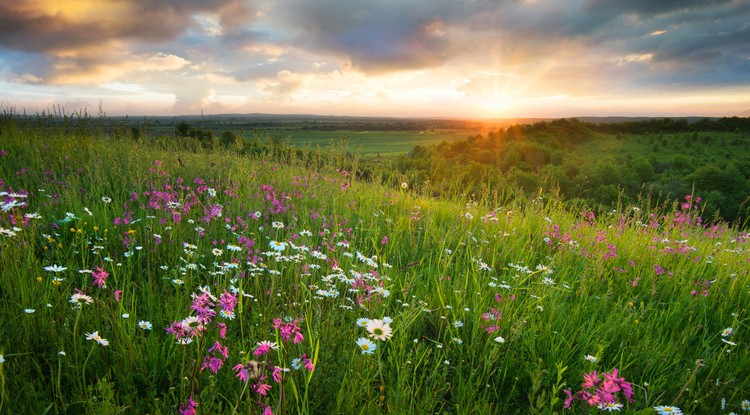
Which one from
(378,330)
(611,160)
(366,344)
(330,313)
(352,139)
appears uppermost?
(352,139)

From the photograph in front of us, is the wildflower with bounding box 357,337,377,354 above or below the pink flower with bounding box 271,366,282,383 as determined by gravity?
below

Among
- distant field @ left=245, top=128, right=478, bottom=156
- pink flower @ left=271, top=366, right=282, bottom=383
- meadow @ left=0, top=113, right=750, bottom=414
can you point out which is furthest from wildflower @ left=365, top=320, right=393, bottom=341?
distant field @ left=245, top=128, right=478, bottom=156

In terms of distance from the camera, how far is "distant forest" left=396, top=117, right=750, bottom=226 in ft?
65.7

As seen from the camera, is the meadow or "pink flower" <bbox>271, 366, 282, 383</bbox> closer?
"pink flower" <bbox>271, 366, 282, 383</bbox>

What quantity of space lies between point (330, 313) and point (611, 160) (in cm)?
2630

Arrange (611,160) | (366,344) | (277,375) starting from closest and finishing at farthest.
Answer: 1. (277,375)
2. (366,344)
3. (611,160)

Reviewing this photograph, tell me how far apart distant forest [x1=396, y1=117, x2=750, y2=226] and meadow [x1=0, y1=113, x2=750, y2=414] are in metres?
10.0

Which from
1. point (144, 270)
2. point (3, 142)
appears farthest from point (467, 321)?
point (3, 142)

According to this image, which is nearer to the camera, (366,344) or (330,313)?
(366,344)

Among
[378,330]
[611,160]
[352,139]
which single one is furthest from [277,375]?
[611,160]

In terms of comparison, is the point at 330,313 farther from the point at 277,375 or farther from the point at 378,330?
the point at 277,375

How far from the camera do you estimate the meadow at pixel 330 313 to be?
1845 millimetres

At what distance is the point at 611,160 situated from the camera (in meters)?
24.1

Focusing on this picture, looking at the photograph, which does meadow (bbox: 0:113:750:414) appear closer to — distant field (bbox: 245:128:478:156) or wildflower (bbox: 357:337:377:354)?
wildflower (bbox: 357:337:377:354)
